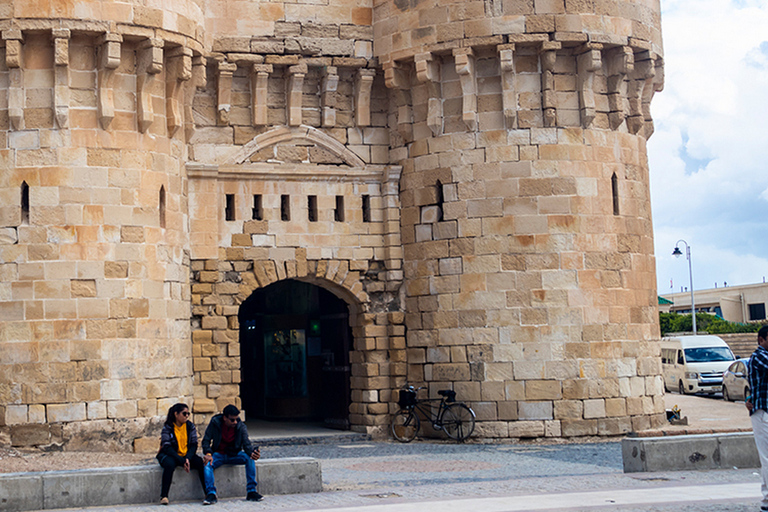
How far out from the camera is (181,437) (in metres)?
11.1

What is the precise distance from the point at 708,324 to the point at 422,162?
39.9 metres

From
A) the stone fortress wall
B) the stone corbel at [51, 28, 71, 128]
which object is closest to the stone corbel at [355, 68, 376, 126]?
the stone fortress wall

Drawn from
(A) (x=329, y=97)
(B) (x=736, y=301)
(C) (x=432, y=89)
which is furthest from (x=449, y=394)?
(B) (x=736, y=301)

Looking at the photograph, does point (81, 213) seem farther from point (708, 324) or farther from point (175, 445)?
point (708, 324)

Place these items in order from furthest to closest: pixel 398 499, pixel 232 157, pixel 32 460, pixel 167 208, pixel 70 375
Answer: pixel 232 157 < pixel 167 208 < pixel 70 375 < pixel 32 460 < pixel 398 499

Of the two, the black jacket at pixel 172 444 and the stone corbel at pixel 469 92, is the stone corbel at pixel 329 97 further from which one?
the black jacket at pixel 172 444

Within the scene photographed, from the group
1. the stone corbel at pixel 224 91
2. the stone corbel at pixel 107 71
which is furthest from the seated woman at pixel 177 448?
the stone corbel at pixel 224 91

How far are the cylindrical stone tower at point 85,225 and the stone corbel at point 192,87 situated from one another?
60 cm

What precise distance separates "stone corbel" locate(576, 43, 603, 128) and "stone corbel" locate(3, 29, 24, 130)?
373 inches

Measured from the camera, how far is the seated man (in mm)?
10961

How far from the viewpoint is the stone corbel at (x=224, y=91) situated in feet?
59.5

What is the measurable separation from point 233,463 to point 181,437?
638mm

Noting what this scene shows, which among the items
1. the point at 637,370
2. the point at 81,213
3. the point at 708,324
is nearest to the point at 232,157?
the point at 81,213

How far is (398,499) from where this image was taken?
10.9 meters
